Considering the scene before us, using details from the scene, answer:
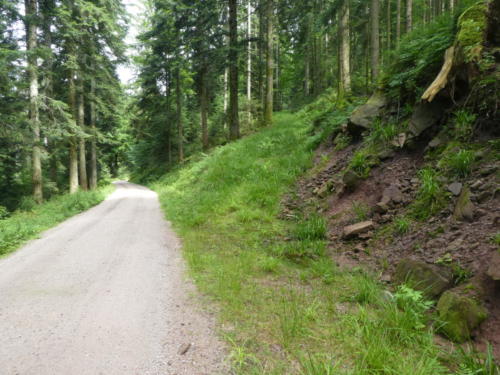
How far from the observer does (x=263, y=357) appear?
2.44 meters

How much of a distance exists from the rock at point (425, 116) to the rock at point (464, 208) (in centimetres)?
198

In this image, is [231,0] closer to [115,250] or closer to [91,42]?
[91,42]

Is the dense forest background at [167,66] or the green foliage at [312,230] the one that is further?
the dense forest background at [167,66]

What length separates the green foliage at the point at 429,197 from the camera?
3.97 metres

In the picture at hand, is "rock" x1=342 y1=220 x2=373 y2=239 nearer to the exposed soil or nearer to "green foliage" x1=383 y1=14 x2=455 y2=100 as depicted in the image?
the exposed soil

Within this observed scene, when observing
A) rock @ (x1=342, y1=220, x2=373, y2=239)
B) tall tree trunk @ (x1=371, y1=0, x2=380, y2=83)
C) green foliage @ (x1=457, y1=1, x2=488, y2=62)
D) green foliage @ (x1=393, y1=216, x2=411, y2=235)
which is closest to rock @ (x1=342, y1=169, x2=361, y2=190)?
rock @ (x1=342, y1=220, x2=373, y2=239)

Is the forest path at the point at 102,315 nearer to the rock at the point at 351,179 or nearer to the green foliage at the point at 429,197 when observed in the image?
the green foliage at the point at 429,197

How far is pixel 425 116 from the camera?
17.0 ft

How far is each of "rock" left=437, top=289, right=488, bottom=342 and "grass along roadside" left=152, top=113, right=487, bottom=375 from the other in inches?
7.2

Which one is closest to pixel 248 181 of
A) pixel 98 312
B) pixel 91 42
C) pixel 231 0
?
pixel 98 312

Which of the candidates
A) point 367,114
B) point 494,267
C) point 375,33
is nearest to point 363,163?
point 367,114

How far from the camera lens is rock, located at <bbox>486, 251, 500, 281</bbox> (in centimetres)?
254

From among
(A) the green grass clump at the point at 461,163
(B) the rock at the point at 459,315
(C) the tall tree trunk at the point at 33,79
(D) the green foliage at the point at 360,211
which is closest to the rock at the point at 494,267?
(B) the rock at the point at 459,315

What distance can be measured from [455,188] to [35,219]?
12418 millimetres
